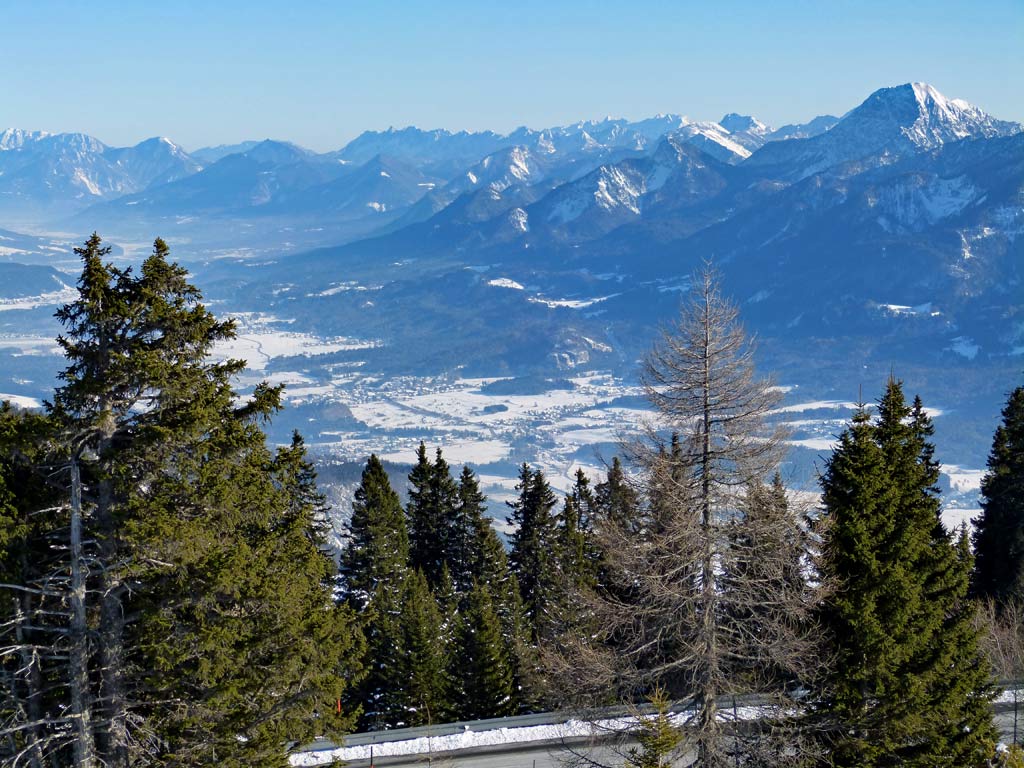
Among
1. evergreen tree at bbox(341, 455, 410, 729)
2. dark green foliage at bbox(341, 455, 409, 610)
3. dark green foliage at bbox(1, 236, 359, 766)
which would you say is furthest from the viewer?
dark green foliage at bbox(341, 455, 409, 610)

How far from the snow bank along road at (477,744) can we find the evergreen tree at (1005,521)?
7008 millimetres

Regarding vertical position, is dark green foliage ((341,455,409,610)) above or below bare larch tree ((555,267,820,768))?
below

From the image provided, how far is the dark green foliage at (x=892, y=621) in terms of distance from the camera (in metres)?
18.2

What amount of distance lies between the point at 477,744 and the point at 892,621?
12.8m

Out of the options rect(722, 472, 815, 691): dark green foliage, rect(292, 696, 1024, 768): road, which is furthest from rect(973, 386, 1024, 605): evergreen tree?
rect(722, 472, 815, 691): dark green foliage

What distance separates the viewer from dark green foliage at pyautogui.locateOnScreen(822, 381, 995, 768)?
1823cm

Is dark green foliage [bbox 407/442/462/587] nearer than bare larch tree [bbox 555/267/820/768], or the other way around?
bare larch tree [bbox 555/267/820/768]

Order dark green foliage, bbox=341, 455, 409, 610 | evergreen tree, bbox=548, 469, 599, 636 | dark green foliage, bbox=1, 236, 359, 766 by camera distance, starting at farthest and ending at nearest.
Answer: dark green foliage, bbox=341, 455, 409, 610
evergreen tree, bbox=548, 469, 599, 636
dark green foliage, bbox=1, 236, 359, 766

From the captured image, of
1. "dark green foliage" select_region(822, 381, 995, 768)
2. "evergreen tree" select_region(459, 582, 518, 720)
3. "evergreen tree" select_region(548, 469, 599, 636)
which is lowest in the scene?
"evergreen tree" select_region(459, 582, 518, 720)

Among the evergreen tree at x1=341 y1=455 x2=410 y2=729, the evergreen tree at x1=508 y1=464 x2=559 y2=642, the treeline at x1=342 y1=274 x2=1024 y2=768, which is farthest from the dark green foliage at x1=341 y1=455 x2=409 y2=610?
the treeline at x1=342 y1=274 x2=1024 y2=768

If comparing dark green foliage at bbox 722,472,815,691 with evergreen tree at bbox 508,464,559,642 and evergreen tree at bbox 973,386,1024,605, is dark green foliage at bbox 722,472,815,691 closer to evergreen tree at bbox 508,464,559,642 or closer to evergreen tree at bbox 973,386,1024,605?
evergreen tree at bbox 973,386,1024,605

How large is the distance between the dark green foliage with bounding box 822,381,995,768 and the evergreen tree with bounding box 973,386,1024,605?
52.3ft

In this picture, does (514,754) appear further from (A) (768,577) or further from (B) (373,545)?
(B) (373,545)

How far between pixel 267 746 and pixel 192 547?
11.9ft
